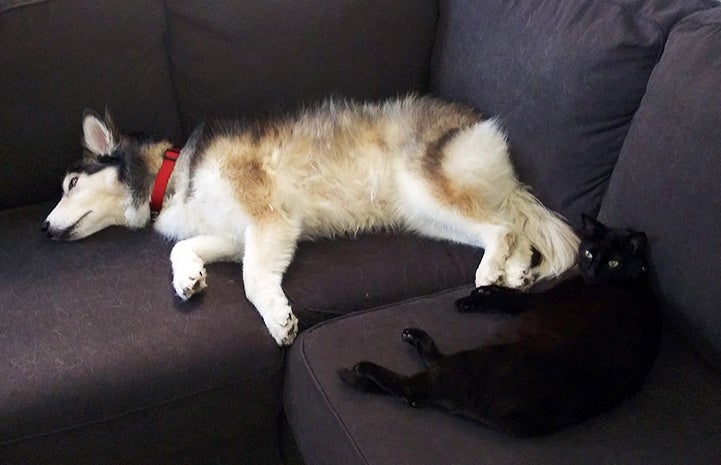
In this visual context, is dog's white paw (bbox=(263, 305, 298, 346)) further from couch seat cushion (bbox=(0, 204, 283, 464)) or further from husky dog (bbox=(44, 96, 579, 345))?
husky dog (bbox=(44, 96, 579, 345))

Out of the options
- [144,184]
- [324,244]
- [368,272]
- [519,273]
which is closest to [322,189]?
[324,244]

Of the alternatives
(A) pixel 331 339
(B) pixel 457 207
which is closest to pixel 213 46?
(B) pixel 457 207

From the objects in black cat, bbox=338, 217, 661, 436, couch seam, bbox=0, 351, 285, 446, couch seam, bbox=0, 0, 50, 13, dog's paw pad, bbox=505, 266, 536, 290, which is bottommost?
couch seam, bbox=0, 351, 285, 446

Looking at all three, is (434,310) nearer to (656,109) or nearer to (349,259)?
(349,259)

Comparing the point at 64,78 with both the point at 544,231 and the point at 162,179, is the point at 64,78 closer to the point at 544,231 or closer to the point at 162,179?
the point at 162,179

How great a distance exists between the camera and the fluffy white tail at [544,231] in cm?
190

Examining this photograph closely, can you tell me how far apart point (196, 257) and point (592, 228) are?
1.02 m

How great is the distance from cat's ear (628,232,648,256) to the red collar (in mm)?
1332

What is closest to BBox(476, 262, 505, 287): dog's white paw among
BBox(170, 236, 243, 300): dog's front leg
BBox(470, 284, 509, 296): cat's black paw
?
BBox(470, 284, 509, 296): cat's black paw

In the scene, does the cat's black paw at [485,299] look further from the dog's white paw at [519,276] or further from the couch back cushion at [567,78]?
Result: the couch back cushion at [567,78]

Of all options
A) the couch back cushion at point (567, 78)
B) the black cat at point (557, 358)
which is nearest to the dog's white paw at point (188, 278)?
the black cat at point (557, 358)

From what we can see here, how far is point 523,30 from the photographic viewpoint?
1.98 metres

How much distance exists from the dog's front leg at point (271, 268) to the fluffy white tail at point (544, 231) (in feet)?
2.09

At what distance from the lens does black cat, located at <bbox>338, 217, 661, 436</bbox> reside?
1.35m
